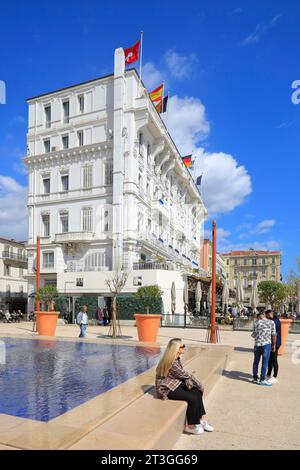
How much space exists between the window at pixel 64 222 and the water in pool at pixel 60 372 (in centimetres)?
2530

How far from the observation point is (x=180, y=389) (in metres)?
5.29

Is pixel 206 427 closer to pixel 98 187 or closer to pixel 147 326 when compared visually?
pixel 147 326

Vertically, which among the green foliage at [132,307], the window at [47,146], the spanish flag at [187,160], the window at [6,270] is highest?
the spanish flag at [187,160]

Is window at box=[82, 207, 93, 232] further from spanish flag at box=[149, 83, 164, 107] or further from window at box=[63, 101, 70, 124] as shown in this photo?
spanish flag at box=[149, 83, 164, 107]

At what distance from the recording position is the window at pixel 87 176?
3706 cm

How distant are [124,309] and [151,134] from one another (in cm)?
1900

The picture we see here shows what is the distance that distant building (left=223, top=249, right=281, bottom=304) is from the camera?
10719cm

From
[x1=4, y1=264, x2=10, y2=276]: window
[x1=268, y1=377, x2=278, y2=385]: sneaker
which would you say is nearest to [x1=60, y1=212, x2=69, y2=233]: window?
[x1=4, y1=264, x2=10, y2=276]: window

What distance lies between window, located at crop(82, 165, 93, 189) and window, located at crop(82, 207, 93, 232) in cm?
227

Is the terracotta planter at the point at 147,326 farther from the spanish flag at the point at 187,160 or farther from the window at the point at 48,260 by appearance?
the spanish flag at the point at 187,160

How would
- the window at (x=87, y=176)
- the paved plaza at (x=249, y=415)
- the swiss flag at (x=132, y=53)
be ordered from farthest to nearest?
1. the window at (x=87, y=176)
2. the swiss flag at (x=132, y=53)
3. the paved plaza at (x=249, y=415)

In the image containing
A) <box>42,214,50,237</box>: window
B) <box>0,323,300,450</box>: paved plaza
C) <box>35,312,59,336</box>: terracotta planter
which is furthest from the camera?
<box>42,214,50,237</box>: window

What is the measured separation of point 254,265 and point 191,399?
355 ft

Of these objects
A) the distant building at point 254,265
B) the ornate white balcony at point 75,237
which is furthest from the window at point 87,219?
the distant building at point 254,265
